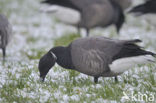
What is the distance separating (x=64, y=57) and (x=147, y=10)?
5449 mm

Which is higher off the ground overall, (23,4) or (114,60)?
(23,4)

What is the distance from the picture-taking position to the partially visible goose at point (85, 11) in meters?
11.6

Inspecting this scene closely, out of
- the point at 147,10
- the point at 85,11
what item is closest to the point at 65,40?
the point at 85,11

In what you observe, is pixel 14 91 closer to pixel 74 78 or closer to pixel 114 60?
pixel 74 78

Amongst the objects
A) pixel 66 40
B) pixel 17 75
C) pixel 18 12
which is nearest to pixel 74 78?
pixel 17 75

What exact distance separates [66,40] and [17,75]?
5.32 m

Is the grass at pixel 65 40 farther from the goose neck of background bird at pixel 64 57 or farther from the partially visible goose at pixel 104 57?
the partially visible goose at pixel 104 57

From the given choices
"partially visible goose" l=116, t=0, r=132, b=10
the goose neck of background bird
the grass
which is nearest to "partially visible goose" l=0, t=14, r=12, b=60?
the goose neck of background bird

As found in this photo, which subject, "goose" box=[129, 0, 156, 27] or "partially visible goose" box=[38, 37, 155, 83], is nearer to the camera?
"partially visible goose" box=[38, 37, 155, 83]

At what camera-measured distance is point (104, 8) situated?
1171cm

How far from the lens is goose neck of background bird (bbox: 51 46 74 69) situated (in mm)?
6215

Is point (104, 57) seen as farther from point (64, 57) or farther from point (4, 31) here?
point (4, 31)

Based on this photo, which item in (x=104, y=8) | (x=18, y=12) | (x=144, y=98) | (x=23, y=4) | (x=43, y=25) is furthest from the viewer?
(x=23, y=4)

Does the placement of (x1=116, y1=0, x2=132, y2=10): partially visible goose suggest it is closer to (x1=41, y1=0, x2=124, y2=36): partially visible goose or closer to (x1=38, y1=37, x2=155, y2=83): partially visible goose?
(x1=41, y1=0, x2=124, y2=36): partially visible goose
